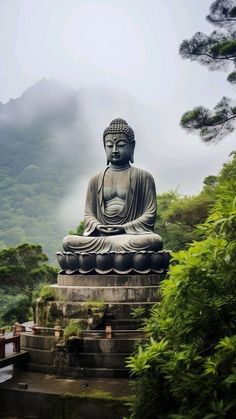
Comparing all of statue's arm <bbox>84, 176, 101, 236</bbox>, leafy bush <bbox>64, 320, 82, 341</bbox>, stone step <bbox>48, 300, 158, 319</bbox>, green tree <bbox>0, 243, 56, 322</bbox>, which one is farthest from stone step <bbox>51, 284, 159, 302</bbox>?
green tree <bbox>0, 243, 56, 322</bbox>

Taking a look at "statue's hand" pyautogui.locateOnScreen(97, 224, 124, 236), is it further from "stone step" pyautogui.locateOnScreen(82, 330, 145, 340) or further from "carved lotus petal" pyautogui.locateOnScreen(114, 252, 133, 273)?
"stone step" pyautogui.locateOnScreen(82, 330, 145, 340)

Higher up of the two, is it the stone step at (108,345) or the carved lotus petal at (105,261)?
the carved lotus petal at (105,261)

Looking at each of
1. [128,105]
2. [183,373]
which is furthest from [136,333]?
[128,105]

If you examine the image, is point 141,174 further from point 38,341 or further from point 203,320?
point 203,320

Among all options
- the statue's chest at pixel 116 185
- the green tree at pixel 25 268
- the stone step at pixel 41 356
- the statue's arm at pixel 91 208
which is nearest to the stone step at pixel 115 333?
the stone step at pixel 41 356

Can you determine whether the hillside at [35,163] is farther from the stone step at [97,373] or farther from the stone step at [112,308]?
the stone step at [97,373]

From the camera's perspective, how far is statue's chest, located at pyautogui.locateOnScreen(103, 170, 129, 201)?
385 inches

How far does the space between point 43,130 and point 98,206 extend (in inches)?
2917

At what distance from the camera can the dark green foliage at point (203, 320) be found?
3.17 metres

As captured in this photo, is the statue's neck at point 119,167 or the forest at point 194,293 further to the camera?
the statue's neck at point 119,167

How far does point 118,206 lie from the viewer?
31.8ft

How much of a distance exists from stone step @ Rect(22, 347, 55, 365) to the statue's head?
456 cm

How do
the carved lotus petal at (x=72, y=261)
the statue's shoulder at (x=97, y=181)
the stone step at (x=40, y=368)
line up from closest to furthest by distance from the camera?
the stone step at (x=40, y=368), the carved lotus petal at (x=72, y=261), the statue's shoulder at (x=97, y=181)

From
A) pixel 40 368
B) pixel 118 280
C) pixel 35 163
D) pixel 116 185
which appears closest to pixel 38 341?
pixel 40 368
